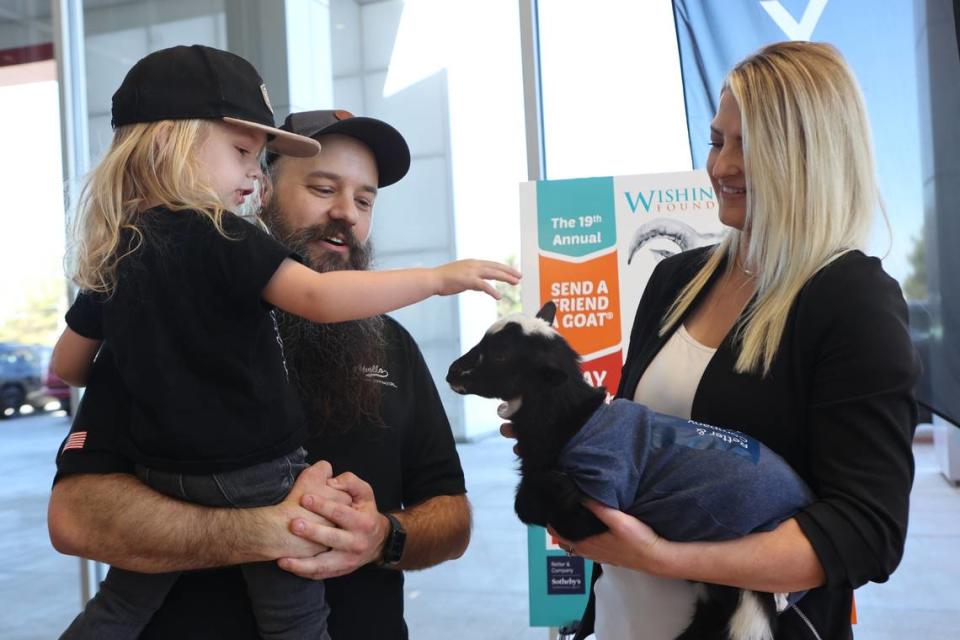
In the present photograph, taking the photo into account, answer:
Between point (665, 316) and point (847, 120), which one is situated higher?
point (847, 120)

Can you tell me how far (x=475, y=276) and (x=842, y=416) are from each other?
0.61 meters

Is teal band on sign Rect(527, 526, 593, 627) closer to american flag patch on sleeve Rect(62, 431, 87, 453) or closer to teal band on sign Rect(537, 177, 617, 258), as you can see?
teal band on sign Rect(537, 177, 617, 258)

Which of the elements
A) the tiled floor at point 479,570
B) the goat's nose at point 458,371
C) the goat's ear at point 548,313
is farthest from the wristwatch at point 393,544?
the tiled floor at point 479,570

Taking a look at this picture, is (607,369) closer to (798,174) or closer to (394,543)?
(394,543)

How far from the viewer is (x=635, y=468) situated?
1284 mm

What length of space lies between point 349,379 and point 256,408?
332mm

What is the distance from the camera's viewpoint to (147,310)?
142cm

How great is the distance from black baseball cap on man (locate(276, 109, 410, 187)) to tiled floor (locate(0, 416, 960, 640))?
245 cm

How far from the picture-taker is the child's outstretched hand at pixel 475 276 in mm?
1350

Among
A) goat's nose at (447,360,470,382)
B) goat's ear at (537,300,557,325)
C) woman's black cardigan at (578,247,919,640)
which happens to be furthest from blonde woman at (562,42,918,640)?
goat's nose at (447,360,470,382)

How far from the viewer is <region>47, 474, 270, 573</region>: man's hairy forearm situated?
1.44 m

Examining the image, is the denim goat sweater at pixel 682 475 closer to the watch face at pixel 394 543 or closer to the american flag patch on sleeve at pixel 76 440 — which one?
the watch face at pixel 394 543

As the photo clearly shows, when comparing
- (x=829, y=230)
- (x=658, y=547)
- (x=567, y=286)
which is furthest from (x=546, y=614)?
(x=829, y=230)

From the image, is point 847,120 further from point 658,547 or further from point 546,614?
point 546,614
